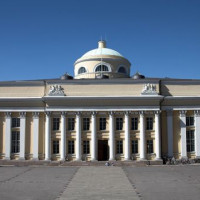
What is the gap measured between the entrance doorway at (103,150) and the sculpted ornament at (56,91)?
6956 millimetres

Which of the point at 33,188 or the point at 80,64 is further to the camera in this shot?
the point at 80,64

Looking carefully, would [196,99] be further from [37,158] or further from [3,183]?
[3,183]

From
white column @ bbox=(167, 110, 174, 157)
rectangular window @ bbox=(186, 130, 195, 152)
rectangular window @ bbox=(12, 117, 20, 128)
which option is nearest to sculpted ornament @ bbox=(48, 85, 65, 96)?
rectangular window @ bbox=(12, 117, 20, 128)

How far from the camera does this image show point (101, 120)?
37906 mm

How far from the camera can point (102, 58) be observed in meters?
47.2

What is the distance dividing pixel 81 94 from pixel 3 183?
19.1 m

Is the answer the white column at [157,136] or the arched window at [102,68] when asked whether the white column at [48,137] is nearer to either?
the white column at [157,136]

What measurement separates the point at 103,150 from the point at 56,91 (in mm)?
8459

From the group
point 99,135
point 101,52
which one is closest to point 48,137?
point 99,135

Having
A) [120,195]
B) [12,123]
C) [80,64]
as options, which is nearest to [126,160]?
[12,123]

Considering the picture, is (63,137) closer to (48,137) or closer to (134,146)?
(48,137)

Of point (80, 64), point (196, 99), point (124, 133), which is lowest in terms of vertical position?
point (124, 133)

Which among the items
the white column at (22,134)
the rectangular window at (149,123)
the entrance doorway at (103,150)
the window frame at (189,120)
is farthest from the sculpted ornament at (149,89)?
the white column at (22,134)

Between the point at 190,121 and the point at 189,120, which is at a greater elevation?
the point at 189,120
